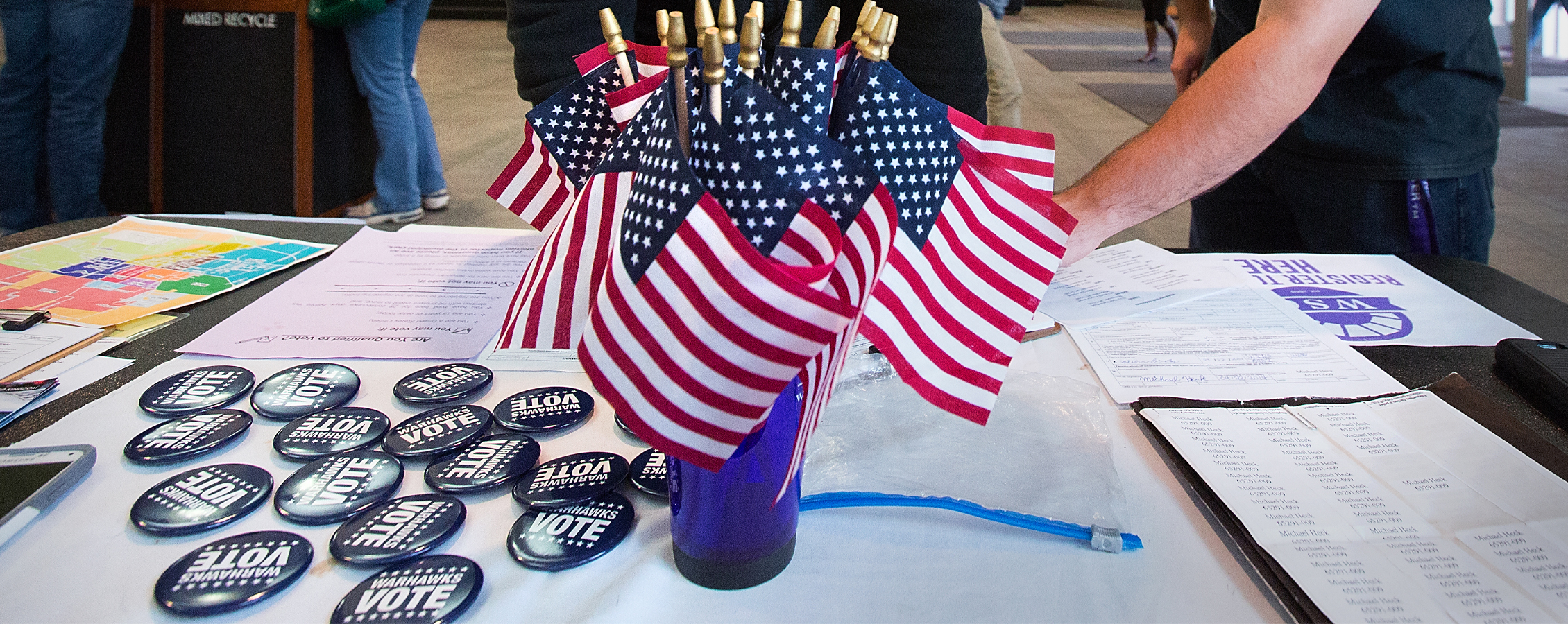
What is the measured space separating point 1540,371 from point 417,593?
3.30 ft

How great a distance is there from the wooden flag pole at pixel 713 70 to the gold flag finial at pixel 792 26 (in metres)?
0.05

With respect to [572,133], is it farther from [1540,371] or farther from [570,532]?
[1540,371]

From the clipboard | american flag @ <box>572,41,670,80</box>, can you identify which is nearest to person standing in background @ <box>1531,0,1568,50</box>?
the clipboard

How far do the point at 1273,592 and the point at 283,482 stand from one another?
0.72 metres

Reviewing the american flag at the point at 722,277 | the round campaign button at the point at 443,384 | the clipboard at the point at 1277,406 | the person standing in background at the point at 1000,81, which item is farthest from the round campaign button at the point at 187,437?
the person standing in background at the point at 1000,81

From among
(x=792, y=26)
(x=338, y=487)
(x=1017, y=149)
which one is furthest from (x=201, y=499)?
(x=1017, y=149)

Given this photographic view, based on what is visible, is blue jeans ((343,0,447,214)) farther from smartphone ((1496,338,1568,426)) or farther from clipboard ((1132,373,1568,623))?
smartphone ((1496,338,1568,426))

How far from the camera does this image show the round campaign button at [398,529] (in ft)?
2.08

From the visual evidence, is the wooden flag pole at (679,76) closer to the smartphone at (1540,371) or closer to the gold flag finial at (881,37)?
the gold flag finial at (881,37)

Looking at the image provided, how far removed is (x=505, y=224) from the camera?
340 centimetres

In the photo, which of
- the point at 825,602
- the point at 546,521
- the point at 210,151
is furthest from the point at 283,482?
the point at 210,151

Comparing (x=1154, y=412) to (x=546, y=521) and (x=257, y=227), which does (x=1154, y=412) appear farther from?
(x=257, y=227)

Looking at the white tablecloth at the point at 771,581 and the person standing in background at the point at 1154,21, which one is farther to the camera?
the person standing in background at the point at 1154,21

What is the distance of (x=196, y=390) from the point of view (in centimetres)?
87
